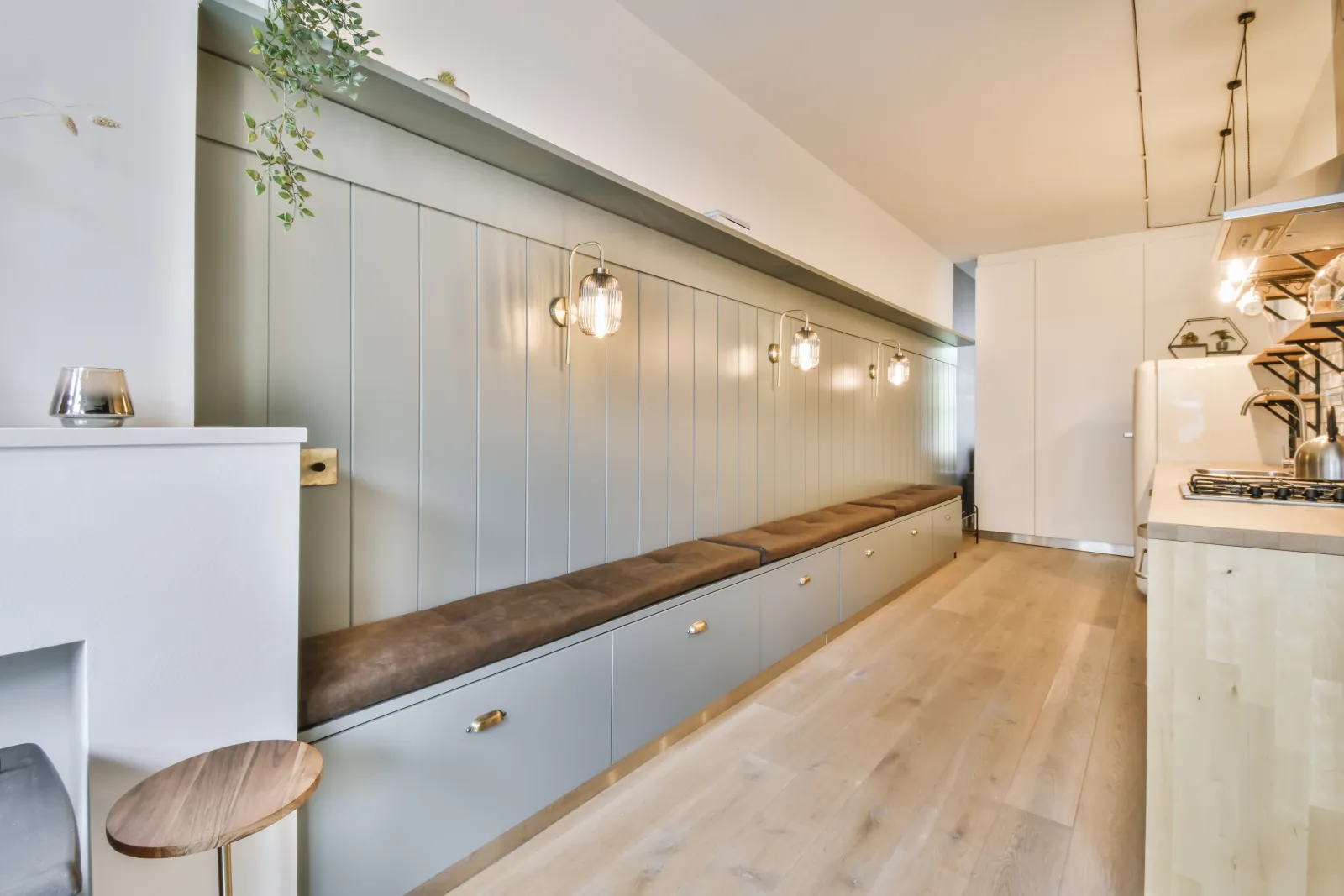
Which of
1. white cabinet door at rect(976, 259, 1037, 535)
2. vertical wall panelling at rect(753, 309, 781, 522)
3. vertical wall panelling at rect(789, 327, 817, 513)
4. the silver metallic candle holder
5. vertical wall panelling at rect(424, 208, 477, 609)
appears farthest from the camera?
white cabinet door at rect(976, 259, 1037, 535)

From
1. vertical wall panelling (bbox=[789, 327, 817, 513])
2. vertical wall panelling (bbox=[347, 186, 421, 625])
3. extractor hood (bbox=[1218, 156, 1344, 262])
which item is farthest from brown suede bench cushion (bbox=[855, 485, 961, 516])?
vertical wall panelling (bbox=[347, 186, 421, 625])

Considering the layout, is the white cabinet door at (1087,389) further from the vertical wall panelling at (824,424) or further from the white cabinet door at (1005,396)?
the vertical wall panelling at (824,424)

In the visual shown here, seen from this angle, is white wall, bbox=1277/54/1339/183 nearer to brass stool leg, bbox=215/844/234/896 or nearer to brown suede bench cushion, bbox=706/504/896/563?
brown suede bench cushion, bbox=706/504/896/563

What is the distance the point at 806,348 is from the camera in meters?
3.55

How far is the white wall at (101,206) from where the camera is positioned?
3.78ft

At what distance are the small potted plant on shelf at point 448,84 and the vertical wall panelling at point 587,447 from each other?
0.74 metres

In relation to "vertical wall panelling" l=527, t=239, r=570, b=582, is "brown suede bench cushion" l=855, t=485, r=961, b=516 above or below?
below

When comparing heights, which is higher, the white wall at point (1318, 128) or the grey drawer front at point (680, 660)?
the white wall at point (1318, 128)

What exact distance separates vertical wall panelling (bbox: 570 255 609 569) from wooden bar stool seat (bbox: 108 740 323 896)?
139 centimetres

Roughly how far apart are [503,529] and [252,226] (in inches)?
47.3

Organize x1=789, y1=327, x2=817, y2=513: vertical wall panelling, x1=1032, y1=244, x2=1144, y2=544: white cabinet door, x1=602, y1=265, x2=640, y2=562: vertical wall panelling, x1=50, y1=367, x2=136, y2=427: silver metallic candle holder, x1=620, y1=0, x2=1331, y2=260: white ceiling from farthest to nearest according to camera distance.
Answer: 1. x1=1032, y1=244, x2=1144, y2=544: white cabinet door
2. x1=789, y1=327, x2=817, y2=513: vertical wall panelling
3. x1=620, y1=0, x2=1331, y2=260: white ceiling
4. x1=602, y1=265, x2=640, y2=562: vertical wall panelling
5. x1=50, y1=367, x2=136, y2=427: silver metallic candle holder

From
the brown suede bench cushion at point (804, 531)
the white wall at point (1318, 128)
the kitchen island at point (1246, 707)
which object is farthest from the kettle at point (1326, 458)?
the brown suede bench cushion at point (804, 531)

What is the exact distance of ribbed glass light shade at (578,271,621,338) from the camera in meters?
2.26

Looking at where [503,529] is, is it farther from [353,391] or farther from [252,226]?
[252,226]
